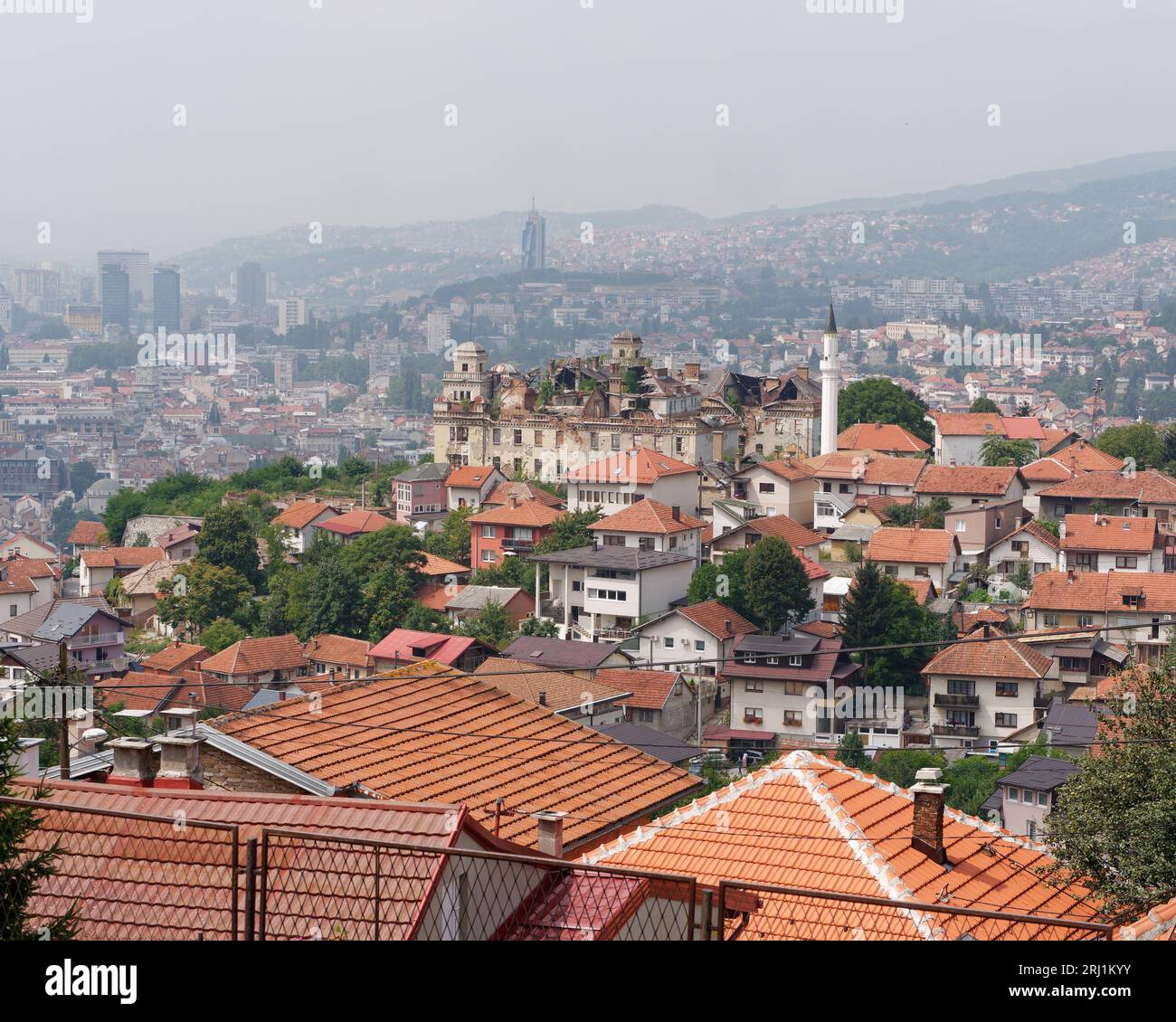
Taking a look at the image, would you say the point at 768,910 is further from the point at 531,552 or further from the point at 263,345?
the point at 263,345

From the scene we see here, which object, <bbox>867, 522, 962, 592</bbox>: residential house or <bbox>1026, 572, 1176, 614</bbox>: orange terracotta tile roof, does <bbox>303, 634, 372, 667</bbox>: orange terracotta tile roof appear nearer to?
<bbox>867, 522, 962, 592</bbox>: residential house

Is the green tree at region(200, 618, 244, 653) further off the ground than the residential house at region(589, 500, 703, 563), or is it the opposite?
the residential house at region(589, 500, 703, 563)

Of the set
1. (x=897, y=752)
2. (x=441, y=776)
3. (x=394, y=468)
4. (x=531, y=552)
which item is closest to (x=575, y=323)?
(x=394, y=468)

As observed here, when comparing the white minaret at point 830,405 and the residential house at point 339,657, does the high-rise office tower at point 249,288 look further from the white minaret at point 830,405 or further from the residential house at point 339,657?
the residential house at point 339,657

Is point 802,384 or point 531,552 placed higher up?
point 802,384

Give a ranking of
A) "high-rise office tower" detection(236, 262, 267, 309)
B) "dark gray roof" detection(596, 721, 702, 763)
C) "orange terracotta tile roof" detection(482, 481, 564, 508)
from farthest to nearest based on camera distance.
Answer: "high-rise office tower" detection(236, 262, 267, 309) → "orange terracotta tile roof" detection(482, 481, 564, 508) → "dark gray roof" detection(596, 721, 702, 763)

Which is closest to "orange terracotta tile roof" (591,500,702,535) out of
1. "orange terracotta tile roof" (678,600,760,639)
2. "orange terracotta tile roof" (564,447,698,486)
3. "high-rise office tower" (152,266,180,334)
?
"orange terracotta tile roof" (564,447,698,486)
